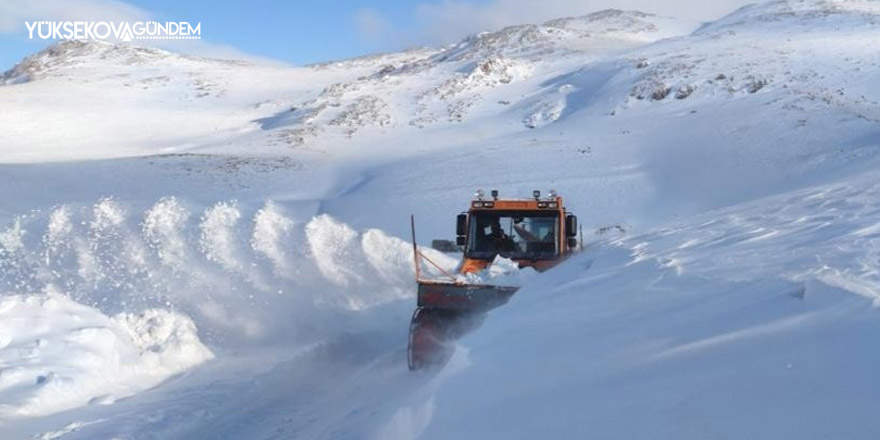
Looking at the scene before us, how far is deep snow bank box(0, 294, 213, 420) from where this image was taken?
8.70 m

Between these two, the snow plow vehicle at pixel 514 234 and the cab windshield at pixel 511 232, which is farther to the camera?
the cab windshield at pixel 511 232

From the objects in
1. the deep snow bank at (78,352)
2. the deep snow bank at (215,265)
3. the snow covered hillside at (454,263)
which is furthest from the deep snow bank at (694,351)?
the deep snow bank at (215,265)

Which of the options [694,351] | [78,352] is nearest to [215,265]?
[78,352]

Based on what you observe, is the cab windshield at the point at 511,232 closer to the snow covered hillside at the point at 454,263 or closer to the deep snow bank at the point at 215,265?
the snow covered hillside at the point at 454,263

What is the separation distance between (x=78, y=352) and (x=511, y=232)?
221 inches

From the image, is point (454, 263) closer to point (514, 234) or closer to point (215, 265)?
point (514, 234)

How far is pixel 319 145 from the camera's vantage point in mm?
39438

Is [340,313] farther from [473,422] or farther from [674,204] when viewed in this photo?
[674,204]

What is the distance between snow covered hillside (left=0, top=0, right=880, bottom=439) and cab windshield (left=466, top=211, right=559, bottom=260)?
715mm

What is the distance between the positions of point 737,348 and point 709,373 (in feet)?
1.11

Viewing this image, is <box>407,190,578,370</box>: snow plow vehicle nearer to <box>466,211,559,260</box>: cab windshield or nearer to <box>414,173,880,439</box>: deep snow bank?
<box>466,211,559,260</box>: cab windshield

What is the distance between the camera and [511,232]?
12508 mm

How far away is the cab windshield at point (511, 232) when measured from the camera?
489 inches

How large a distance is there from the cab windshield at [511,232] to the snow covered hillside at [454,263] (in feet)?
2.35
